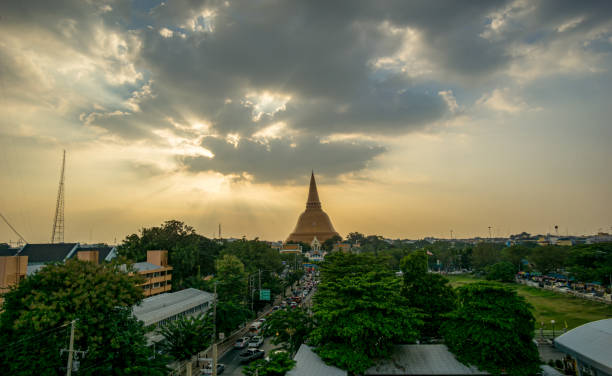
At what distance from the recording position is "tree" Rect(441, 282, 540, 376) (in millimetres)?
19219

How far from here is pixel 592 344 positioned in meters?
20.3

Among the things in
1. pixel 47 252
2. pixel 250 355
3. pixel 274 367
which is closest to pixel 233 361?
pixel 250 355

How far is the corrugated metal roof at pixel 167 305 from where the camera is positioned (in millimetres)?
28062

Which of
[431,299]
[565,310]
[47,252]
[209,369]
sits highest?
[47,252]

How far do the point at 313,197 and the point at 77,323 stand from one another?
462 feet

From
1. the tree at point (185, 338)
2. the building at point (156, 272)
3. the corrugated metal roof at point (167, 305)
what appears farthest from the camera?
the building at point (156, 272)

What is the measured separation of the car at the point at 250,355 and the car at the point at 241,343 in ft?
7.24

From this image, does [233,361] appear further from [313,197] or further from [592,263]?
[313,197]

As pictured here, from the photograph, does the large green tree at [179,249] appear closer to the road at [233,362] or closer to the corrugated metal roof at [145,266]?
the corrugated metal roof at [145,266]

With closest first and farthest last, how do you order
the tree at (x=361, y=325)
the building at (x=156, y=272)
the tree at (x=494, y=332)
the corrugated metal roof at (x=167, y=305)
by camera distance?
the tree at (x=494, y=332) < the tree at (x=361, y=325) < the corrugated metal roof at (x=167, y=305) < the building at (x=156, y=272)

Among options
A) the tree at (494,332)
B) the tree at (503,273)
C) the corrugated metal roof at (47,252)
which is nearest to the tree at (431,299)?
the tree at (494,332)

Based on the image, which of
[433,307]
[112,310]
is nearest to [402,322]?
[433,307]

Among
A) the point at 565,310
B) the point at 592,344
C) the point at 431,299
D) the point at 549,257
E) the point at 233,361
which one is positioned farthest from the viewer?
the point at 549,257

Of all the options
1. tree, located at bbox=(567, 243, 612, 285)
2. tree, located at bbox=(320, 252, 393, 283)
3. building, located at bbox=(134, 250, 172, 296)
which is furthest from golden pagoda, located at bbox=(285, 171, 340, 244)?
tree, located at bbox=(320, 252, 393, 283)
